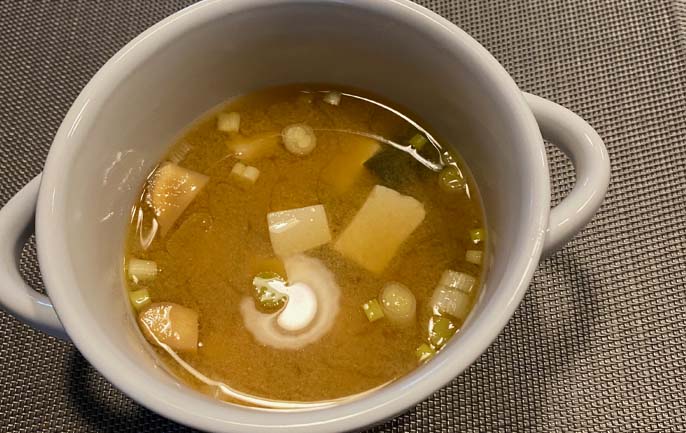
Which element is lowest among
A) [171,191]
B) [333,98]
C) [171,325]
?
[171,325]

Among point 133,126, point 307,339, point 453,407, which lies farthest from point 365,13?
point 453,407

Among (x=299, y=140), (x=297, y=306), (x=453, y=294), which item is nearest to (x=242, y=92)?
(x=299, y=140)

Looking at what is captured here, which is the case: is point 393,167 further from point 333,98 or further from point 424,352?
point 424,352

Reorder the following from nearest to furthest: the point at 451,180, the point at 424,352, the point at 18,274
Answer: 1. the point at 18,274
2. the point at 424,352
3. the point at 451,180

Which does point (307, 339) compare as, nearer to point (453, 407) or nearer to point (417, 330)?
point (417, 330)

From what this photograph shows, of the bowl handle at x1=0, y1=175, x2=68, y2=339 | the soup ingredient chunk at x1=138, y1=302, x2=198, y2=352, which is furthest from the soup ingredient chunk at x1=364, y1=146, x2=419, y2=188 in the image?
the bowl handle at x1=0, y1=175, x2=68, y2=339

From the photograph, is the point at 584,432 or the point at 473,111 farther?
the point at 584,432
